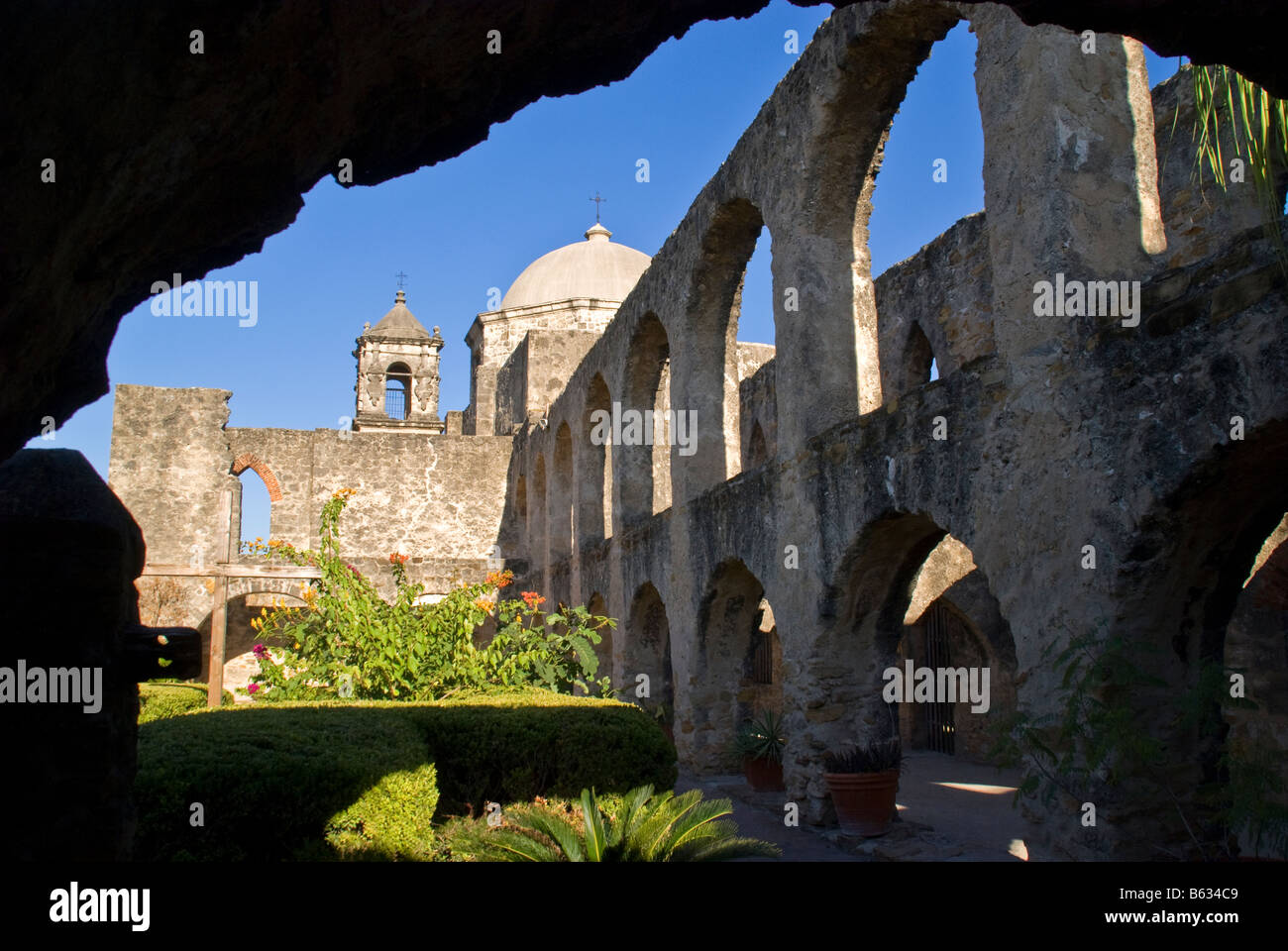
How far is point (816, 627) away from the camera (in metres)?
8.00

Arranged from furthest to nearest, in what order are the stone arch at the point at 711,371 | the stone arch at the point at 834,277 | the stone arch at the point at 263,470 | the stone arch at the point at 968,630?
the stone arch at the point at 263,470 < the stone arch at the point at 968,630 < the stone arch at the point at 711,371 < the stone arch at the point at 834,277

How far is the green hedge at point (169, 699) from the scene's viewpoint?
11320mm

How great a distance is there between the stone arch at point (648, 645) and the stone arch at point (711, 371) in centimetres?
247

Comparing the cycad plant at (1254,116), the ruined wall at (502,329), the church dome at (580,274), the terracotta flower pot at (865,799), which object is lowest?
the terracotta flower pot at (865,799)

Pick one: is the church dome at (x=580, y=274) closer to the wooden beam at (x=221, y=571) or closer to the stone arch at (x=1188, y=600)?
the wooden beam at (x=221, y=571)

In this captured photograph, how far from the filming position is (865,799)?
7469 mm

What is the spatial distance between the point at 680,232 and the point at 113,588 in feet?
32.0

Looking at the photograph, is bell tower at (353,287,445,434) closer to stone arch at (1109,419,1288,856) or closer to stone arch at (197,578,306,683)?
stone arch at (197,578,306,683)

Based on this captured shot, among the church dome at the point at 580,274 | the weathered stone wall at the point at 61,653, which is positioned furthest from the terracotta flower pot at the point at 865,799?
the church dome at the point at 580,274

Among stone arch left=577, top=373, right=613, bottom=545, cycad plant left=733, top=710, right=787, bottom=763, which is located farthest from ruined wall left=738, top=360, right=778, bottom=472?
cycad plant left=733, top=710, right=787, bottom=763

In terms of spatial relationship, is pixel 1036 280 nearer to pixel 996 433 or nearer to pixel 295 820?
pixel 996 433

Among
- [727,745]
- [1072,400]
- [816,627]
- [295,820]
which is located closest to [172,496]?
[727,745]

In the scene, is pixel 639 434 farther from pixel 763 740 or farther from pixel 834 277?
pixel 834 277
